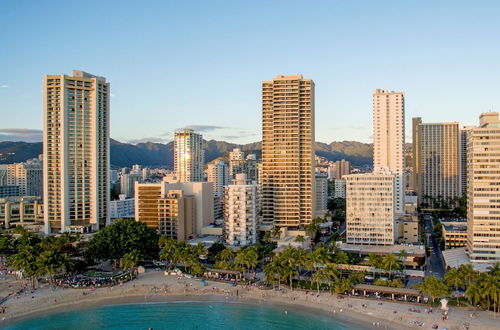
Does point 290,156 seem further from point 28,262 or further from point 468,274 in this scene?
point 28,262

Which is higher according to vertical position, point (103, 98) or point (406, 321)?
point (103, 98)

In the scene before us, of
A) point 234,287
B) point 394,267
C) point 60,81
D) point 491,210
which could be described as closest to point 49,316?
point 234,287

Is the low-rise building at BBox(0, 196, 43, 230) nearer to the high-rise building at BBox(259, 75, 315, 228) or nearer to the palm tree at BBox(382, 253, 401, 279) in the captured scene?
the high-rise building at BBox(259, 75, 315, 228)

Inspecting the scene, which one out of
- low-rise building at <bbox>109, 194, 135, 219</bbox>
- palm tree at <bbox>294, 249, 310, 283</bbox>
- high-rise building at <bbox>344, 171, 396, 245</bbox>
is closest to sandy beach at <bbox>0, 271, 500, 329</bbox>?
palm tree at <bbox>294, 249, 310, 283</bbox>

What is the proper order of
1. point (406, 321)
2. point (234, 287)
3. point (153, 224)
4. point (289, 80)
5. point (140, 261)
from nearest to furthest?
point (406, 321), point (234, 287), point (140, 261), point (153, 224), point (289, 80)

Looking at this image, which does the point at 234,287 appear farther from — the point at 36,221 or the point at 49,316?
the point at 36,221

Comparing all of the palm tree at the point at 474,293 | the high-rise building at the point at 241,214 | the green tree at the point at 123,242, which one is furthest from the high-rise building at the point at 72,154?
the palm tree at the point at 474,293
